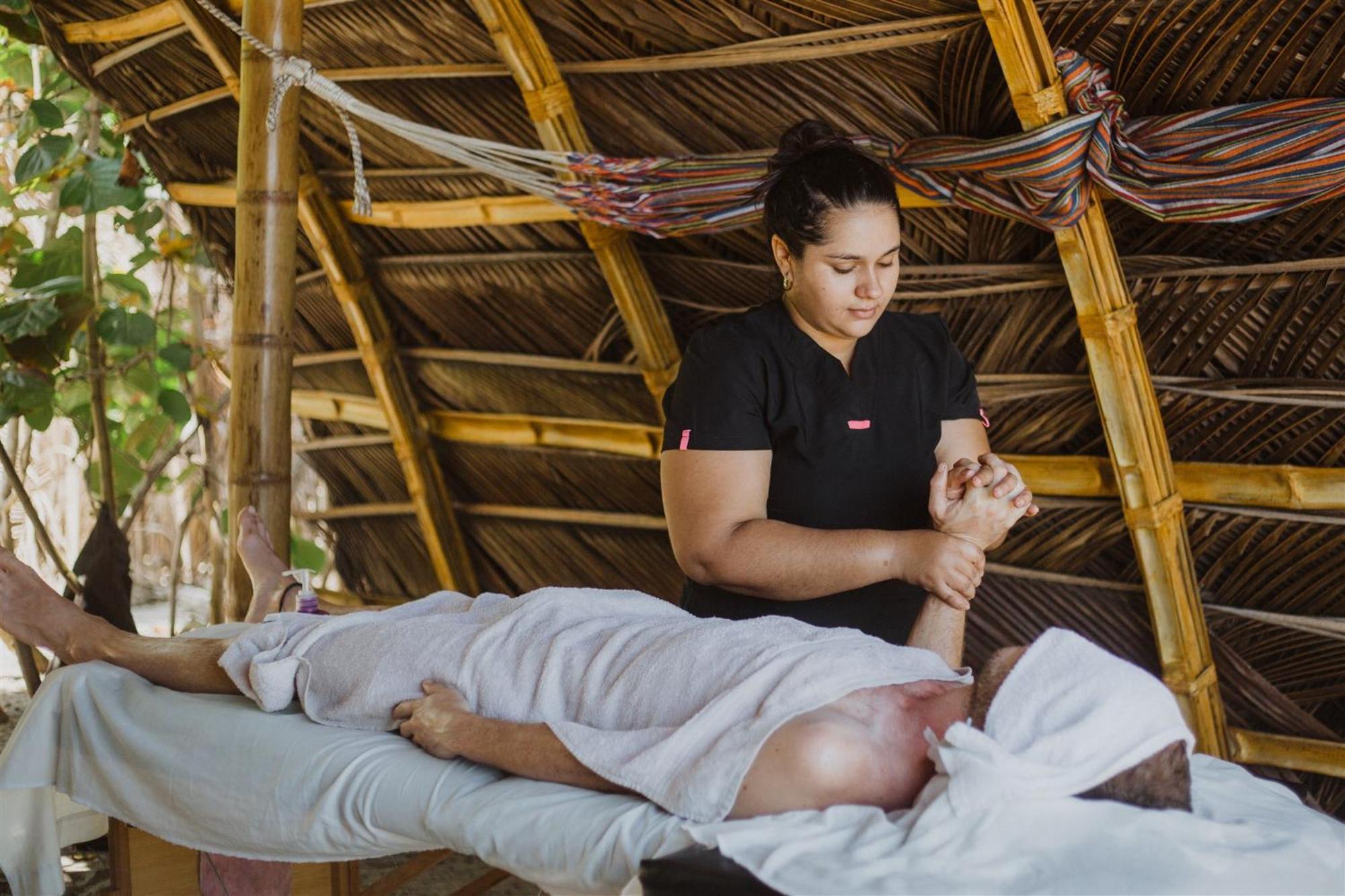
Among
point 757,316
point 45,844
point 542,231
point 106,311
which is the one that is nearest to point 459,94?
point 542,231

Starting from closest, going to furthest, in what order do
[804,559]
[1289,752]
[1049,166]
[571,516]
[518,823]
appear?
[518,823] < [804,559] < [1049,166] < [1289,752] < [571,516]

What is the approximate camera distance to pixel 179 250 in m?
4.32

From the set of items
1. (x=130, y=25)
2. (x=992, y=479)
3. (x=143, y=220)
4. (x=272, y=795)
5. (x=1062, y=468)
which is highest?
(x=130, y=25)

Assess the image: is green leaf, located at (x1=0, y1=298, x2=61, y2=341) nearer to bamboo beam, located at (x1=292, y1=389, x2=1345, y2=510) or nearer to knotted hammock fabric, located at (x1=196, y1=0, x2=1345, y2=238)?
bamboo beam, located at (x1=292, y1=389, x2=1345, y2=510)

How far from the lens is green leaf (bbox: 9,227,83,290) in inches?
155

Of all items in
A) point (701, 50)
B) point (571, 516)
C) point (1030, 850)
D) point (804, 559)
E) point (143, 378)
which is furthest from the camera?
point (143, 378)

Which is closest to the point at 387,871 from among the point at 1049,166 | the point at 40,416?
the point at 40,416

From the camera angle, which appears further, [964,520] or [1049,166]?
[1049,166]

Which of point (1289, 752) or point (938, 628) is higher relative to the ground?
point (938, 628)

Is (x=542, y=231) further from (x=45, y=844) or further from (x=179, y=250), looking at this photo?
(x=45, y=844)

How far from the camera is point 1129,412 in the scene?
8.84ft

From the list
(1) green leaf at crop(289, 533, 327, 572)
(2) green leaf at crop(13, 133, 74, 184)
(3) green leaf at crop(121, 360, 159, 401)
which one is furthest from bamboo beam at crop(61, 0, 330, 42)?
(1) green leaf at crop(289, 533, 327, 572)

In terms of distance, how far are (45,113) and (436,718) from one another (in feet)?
9.81

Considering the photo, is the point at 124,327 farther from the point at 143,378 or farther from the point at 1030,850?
the point at 1030,850
